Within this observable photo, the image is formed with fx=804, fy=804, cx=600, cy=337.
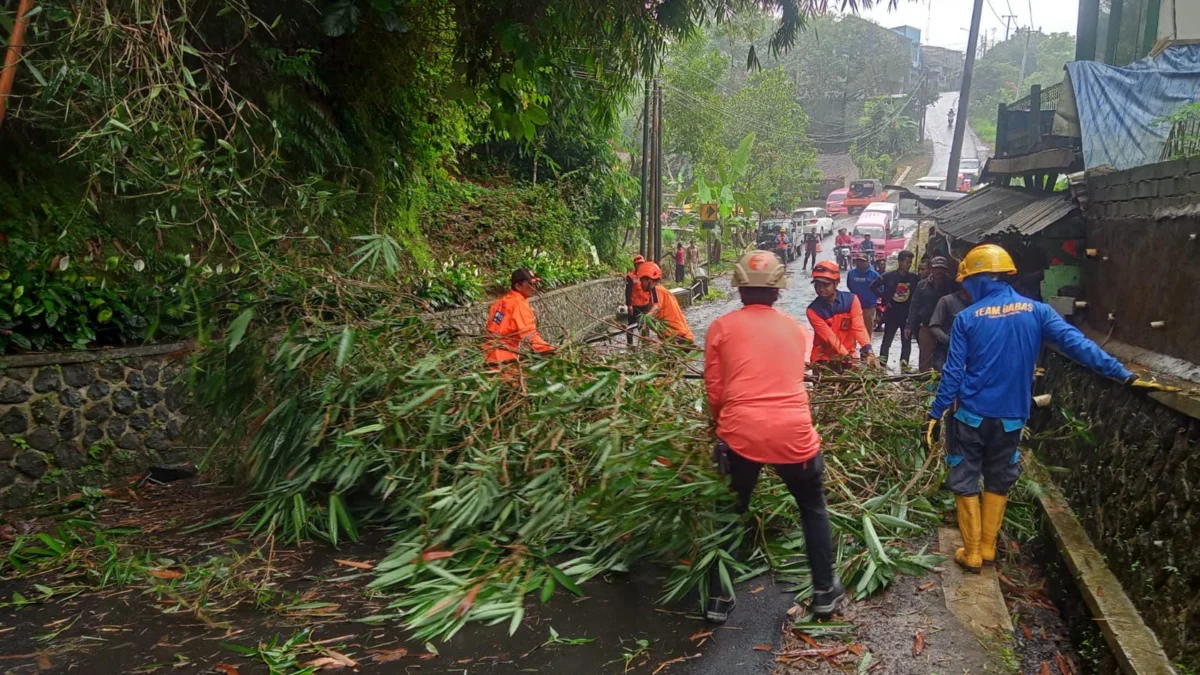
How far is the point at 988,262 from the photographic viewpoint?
4895mm

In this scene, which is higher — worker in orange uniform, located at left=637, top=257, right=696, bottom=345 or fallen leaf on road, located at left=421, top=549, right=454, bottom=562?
worker in orange uniform, located at left=637, top=257, right=696, bottom=345

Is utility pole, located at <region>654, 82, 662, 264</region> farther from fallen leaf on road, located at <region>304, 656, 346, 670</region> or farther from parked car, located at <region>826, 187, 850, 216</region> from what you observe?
parked car, located at <region>826, 187, 850, 216</region>

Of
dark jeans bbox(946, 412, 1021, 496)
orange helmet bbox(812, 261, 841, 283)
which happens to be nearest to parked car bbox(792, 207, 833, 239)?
orange helmet bbox(812, 261, 841, 283)

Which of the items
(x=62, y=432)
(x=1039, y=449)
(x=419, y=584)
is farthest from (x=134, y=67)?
(x=1039, y=449)

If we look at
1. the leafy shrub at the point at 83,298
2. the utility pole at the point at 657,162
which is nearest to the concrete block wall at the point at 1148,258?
the leafy shrub at the point at 83,298

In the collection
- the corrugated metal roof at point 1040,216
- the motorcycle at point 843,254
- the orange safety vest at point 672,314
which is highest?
the corrugated metal roof at point 1040,216

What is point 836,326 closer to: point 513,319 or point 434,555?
point 513,319

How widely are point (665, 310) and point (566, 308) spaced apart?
7888mm

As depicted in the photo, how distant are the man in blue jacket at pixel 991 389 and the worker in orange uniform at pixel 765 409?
1.16 meters

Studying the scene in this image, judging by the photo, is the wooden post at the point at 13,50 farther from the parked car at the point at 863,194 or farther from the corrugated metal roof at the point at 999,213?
the parked car at the point at 863,194

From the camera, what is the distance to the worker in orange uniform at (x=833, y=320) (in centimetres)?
Answer: 696

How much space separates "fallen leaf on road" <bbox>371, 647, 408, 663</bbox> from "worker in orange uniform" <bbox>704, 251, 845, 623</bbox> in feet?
5.11

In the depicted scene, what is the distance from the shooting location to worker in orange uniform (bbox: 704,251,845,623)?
392 cm

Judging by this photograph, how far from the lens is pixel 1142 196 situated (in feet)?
23.0
